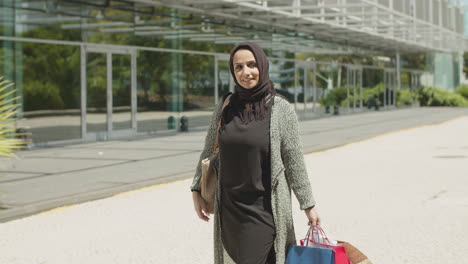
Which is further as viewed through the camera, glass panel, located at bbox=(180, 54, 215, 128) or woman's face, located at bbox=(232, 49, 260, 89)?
glass panel, located at bbox=(180, 54, 215, 128)

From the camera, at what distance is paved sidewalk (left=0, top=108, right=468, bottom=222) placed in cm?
977

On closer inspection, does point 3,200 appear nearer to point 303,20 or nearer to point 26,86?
point 26,86

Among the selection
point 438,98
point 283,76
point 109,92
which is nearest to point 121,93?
point 109,92

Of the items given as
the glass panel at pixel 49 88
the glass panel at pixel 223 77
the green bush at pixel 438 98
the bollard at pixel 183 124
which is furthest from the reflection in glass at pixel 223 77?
the green bush at pixel 438 98

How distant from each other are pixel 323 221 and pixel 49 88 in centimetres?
1111

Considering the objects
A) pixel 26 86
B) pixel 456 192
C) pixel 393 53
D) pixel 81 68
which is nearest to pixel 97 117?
pixel 81 68

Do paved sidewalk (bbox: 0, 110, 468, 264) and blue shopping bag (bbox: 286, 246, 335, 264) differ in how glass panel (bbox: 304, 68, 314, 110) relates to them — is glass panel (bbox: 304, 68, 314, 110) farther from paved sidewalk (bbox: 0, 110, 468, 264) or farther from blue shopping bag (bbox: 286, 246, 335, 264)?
blue shopping bag (bbox: 286, 246, 335, 264)

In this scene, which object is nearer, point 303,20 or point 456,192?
point 456,192

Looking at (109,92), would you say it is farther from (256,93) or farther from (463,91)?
(463,91)

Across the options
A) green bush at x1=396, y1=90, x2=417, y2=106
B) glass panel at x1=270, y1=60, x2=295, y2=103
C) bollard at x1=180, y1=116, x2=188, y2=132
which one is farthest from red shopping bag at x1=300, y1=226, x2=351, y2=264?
green bush at x1=396, y1=90, x2=417, y2=106

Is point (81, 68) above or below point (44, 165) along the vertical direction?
above

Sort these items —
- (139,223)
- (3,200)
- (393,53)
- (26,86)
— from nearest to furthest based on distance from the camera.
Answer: (139,223), (3,200), (26,86), (393,53)

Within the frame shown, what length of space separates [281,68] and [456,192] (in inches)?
838

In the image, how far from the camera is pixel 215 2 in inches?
872
